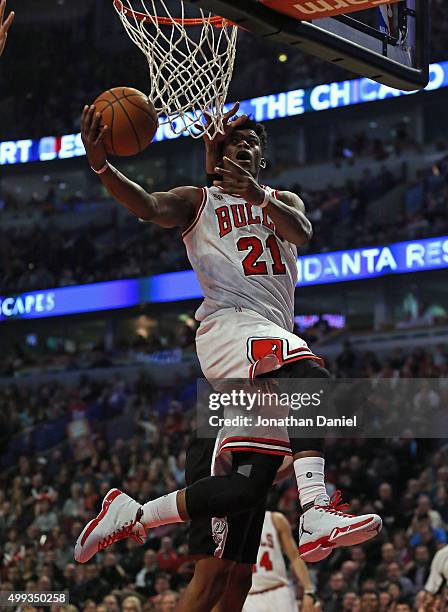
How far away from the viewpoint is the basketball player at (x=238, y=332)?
4.60 m

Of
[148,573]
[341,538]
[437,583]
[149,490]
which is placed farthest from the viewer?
[149,490]

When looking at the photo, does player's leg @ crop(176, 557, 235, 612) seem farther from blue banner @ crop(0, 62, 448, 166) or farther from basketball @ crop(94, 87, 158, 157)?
blue banner @ crop(0, 62, 448, 166)

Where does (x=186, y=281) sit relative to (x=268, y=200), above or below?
above

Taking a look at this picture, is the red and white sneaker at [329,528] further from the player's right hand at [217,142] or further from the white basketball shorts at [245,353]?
the player's right hand at [217,142]

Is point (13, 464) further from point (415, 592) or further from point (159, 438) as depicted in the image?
point (415, 592)

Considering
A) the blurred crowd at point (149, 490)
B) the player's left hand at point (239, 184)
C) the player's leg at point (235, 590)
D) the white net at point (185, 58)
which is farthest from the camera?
the blurred crowd at point (149, 490)

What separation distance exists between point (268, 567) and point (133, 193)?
430cm

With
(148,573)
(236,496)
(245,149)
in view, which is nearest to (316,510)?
(236,496)

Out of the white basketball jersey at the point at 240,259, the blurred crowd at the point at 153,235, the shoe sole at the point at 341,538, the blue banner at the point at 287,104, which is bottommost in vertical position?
the shoe sole at the point at 341,538

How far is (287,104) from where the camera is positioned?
2355cm

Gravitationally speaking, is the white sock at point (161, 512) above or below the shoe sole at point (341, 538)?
above

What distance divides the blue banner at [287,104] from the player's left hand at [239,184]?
56.1 ft

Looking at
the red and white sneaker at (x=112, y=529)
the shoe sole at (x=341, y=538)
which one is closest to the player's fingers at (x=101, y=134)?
the red and white sneaker at (x=112, y=529)

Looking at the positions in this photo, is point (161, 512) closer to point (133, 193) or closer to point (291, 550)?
point (133, 193)
